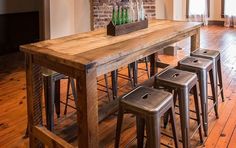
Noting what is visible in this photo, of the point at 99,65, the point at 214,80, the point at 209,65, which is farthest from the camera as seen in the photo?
the point at 214,80

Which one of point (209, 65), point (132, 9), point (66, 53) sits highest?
point (132, 9)

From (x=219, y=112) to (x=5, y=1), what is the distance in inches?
169

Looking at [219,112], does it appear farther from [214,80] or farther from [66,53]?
[66,53]

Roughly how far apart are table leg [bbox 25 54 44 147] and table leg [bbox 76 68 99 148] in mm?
540

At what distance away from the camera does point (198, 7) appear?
9.07 meters

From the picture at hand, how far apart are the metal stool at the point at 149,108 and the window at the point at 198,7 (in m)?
7.71

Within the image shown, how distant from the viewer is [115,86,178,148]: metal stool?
178 centimetres

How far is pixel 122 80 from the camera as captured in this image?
4.27 meters

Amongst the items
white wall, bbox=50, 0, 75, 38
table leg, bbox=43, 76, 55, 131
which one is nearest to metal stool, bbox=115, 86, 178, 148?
table leg, bbox=43, 76, 55, 131

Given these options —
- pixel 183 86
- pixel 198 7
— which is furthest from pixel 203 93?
pixel 198 7

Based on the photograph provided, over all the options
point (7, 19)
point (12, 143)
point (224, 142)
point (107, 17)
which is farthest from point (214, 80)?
point (7, 19)

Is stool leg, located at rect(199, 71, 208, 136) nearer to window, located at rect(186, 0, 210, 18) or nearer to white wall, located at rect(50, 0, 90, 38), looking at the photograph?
white wall, located at rect(50, 0, 90, 38)

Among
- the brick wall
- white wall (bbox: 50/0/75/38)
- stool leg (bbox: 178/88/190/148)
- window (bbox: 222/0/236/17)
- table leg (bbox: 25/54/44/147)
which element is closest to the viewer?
table leg (bbox: 25/54/44/147)

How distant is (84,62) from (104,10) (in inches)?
154
